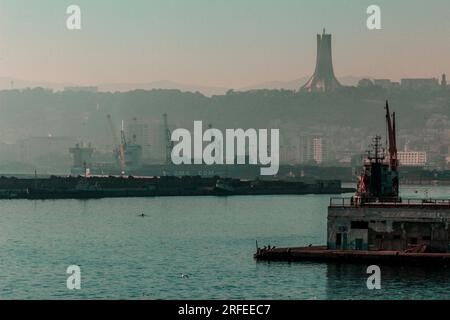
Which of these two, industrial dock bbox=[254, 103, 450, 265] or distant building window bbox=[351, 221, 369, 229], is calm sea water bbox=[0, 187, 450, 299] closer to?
industrial dock bbox=[254, 103, 450, 265]

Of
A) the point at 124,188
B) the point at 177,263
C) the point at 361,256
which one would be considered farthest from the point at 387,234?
the point at 124,188

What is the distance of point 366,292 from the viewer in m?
47.7

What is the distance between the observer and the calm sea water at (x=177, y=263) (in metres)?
48.9

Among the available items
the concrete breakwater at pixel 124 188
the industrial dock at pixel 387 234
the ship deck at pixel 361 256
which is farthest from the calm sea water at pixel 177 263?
the concrete breakwater at pixel 124 188

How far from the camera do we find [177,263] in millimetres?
62531

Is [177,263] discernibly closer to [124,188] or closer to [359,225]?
[359,225]

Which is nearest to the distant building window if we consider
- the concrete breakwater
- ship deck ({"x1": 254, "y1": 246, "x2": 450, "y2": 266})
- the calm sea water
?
ship deck ({"x1": 254, "y1": 246, "x2": 450, "y2": 266})

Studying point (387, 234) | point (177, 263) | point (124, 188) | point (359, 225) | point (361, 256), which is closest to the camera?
point (361, 256)

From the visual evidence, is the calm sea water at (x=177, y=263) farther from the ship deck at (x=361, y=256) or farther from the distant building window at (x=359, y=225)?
the distant building window at (x=359, y=225)

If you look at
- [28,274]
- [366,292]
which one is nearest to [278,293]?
[366,292]

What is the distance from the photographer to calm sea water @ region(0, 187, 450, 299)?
1927 inches

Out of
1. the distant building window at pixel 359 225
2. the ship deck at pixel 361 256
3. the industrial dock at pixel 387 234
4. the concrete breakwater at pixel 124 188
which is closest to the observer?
the ship deck at pixel 361 256

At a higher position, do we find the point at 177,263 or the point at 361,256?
the point at 361,256

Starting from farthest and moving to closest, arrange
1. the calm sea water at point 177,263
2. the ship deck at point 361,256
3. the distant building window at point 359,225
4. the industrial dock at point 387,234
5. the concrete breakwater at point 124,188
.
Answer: the concrete breakwater at point 124,188
the distant building window at point 359,225
the industrial dock at point 387,234
the ship deck at point 361,256
the calm sea water at point 177,263
